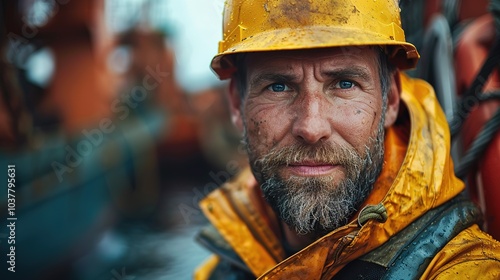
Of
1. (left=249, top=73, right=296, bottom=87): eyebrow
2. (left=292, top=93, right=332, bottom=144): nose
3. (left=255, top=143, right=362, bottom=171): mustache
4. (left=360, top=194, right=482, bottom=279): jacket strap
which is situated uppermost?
(left=249, top=73, right=296, bottom=87): eyebrow

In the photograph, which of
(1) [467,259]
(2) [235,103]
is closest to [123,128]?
(2) [235,103]

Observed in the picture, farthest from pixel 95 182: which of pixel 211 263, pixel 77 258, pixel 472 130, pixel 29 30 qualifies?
pixel 472 130

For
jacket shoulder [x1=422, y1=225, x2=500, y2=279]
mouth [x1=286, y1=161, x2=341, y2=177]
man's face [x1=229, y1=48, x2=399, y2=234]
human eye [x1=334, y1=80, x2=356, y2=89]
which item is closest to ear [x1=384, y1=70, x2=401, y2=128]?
man's face [x1=229, y1=48, x2=399, y2=234]

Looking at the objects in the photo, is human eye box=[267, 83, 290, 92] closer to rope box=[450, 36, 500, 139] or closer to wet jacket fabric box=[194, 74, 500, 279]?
wet jacket fabric box=[194, 74, 500, 279]

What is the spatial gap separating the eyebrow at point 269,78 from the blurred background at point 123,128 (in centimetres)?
86

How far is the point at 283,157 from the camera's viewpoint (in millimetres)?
1896

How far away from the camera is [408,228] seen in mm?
1836

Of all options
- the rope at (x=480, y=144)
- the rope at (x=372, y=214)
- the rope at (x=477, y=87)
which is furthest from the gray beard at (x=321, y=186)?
the rope at (x=477, y=87)

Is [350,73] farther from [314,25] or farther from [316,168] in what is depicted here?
[316,168]

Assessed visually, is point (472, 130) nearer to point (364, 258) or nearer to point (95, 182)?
point (364, 258)

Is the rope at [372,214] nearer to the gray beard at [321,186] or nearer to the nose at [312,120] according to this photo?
the gray beard at [321,186]

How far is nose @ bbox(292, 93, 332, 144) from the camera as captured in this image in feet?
5.89

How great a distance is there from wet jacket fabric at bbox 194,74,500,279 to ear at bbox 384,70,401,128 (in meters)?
0.04

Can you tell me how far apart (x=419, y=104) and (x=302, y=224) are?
2.14 feet
